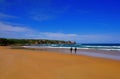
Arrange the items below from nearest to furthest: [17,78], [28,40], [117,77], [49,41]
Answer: [17,78], [117,77], [28,40], [49,41]

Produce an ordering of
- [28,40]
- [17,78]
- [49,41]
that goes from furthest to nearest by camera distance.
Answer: [49,41] → [28,40] → [17,78]

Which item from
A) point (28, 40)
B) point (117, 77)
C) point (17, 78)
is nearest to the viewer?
point (17, 78)

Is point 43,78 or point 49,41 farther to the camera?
point 49,41

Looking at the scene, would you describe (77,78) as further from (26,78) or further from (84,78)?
(26,78)

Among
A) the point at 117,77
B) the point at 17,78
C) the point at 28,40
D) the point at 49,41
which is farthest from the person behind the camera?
the point at 49,41

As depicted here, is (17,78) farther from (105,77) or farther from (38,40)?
(38,40)

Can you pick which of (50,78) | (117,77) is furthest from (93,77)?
(50,78)

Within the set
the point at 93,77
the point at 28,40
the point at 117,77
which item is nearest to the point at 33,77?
the point at 93,77

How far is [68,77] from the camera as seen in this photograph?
660 centimetres

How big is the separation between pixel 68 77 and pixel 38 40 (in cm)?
12218

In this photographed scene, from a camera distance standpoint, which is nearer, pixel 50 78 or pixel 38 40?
pixel 50 78

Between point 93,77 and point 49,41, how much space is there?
413 ft

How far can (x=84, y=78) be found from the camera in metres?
6.48

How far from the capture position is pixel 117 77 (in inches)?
265
